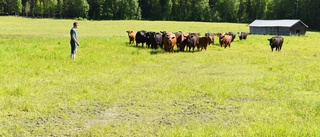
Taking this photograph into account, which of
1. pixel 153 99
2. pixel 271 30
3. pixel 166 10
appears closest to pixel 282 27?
pixel 271 30

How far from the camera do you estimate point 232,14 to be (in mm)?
95938

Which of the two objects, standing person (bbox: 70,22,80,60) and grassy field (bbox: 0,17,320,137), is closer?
grassy field (bbox: 0,17,320,137)

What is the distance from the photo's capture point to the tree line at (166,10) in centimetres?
9141

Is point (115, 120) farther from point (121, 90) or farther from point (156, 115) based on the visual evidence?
point (121, 90)

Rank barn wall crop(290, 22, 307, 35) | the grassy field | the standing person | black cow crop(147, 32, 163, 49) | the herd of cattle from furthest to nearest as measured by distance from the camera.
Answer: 1. barn wall crop(290, 22, 307, 35)
2. black cow crop(147, 32, 163, 49)
3. the herd of cattle
4. the standing person
5. the grassy field

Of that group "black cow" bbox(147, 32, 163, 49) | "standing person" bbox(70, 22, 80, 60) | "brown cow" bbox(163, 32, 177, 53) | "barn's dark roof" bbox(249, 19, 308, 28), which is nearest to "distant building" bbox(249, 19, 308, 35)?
"barn's dark roof" bbox(249, 19, 308, 28)

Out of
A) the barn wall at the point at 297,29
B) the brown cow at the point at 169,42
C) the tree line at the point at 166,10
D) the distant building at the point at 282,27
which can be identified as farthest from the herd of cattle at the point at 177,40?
the tree line at the point at 166,10

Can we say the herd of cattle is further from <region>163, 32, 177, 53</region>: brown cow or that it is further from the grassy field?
the grassy field

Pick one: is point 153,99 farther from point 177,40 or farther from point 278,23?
point 278,23

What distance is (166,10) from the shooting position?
4021 inches

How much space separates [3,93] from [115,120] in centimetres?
392

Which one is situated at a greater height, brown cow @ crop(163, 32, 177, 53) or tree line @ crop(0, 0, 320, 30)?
tree line @ crop(0, 0, 320, 30)

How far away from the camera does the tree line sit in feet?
300

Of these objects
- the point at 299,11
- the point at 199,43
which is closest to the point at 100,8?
the point at 299,11
